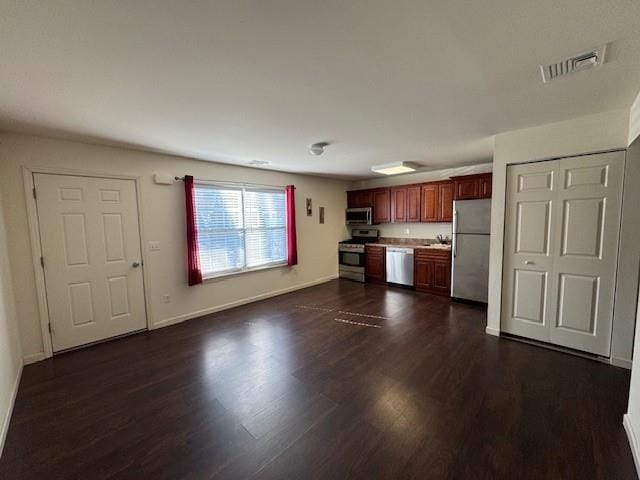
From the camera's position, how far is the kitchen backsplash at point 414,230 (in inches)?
214

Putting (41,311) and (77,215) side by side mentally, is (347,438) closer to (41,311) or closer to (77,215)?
(41,311)

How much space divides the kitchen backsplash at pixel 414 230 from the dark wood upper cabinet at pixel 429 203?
0.32m

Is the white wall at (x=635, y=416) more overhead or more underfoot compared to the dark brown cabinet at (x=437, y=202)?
more underfoot

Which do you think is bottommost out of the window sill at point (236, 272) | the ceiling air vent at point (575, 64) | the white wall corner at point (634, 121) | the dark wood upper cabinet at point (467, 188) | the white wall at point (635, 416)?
the white wall at point (635, 416)

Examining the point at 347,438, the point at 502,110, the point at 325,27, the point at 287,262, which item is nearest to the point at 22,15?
the point at 325,27

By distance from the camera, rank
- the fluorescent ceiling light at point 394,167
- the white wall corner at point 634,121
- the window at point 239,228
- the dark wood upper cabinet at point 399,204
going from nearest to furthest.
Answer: the white wall corner at point 634,121 < the window at point 239,228 < the fluorescent ceiling light at point 394,167 < the dark wood upper cabinet at point 399,204

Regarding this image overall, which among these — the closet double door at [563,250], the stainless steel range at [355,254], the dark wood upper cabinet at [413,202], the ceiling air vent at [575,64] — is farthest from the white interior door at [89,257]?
the dark wood upper cabinet at [413,202]

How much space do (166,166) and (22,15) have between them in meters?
2.69

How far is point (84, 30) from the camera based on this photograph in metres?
1.29

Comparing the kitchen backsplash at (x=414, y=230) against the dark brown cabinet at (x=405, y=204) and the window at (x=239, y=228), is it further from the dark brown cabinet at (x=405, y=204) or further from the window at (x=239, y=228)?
the window at (x=239, y=228)

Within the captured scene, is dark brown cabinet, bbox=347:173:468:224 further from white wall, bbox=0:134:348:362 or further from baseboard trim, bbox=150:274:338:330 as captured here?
baseboard trim, bbox=150:274:338:330

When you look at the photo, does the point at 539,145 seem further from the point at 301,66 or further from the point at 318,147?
the point at 301,66

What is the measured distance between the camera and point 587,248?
2.65 m

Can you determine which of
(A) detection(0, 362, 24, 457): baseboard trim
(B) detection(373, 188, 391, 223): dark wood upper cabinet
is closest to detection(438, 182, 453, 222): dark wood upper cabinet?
(B) detection(373, 188, 391, 223): dark wood upper cabinet
